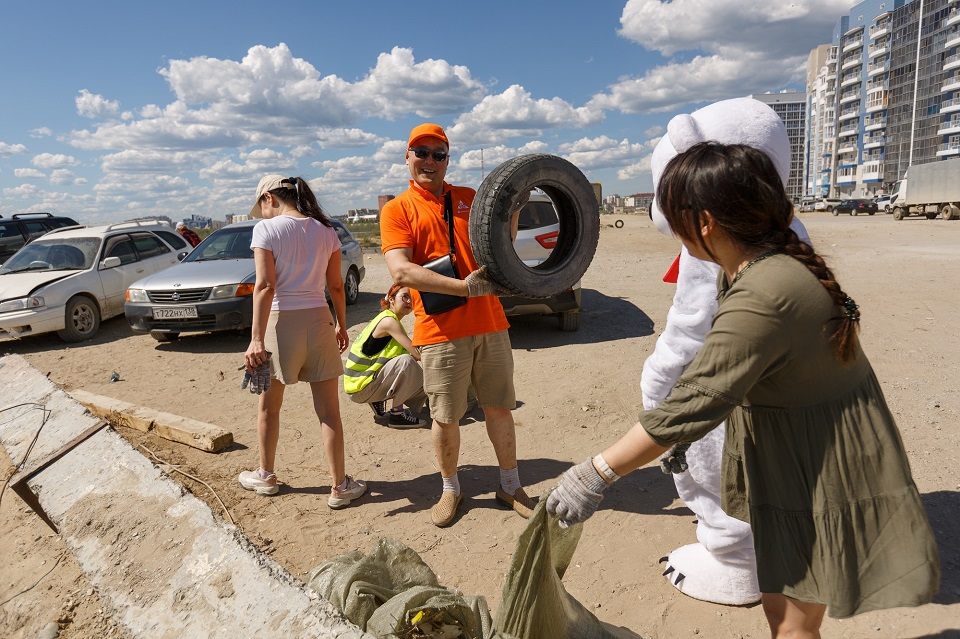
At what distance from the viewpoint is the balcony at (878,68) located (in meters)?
72.8

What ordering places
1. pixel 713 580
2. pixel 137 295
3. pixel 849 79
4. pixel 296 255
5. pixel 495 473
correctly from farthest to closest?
pixel 849 79
pixel 137 295
pixel 495 473
pixel 296 255
pixel 713 580

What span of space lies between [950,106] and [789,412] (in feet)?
272

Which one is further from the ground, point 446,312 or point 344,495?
point 446,312

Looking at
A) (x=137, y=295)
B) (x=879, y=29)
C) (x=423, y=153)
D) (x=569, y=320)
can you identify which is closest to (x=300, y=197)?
(x=423, y=153)

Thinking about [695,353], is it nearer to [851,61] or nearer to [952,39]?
[952,39]

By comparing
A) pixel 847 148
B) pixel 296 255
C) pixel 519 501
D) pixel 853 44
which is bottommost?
pixel 519 501

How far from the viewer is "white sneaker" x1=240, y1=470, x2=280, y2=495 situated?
13.7ft

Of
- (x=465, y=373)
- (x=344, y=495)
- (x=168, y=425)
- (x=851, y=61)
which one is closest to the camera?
(x=465, y=373)

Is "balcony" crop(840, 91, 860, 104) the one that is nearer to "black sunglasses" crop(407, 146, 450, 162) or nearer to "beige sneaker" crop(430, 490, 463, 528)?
"black sunglasses" crop(407, 146, 450, 162)

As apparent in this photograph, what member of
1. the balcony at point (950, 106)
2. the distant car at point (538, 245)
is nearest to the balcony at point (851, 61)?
the balcony at point (950, 106)

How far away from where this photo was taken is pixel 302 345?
3826 millimetres

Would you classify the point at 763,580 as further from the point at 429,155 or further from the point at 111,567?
the point at 429,155

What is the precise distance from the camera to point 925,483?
3.76m

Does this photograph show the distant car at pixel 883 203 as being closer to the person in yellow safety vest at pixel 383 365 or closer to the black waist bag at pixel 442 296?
the person in yellow safety vest at pixel 383 365
